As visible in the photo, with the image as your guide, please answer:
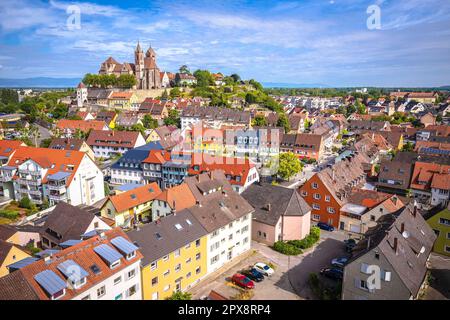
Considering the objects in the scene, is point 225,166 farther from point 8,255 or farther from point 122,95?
point 122,95

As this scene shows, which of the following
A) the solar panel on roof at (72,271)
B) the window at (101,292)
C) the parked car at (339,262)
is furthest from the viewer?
the parked car at (339,262)

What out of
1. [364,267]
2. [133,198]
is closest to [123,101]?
[133,198]

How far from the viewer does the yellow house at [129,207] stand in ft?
132

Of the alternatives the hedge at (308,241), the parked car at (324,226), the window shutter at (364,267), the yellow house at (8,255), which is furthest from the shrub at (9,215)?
the window shutter at (364,267)

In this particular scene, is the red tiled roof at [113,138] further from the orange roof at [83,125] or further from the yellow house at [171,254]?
the yellow house at [171,254]

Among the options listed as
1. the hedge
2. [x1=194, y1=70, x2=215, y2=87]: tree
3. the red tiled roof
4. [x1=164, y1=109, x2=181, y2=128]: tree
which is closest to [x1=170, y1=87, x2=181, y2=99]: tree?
[x1=194, y1=70, x2=215, y2=87]: tree

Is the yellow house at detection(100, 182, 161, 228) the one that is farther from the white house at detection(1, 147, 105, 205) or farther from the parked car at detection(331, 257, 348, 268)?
the parked car at detection(331, 257, 348, 268)

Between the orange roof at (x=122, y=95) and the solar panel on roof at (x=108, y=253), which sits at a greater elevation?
the orange roof at (x=122, y=95)

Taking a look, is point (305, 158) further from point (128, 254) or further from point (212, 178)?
point (128, 254)

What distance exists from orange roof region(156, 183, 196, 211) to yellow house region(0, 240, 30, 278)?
14735mm

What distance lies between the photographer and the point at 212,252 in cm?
3145

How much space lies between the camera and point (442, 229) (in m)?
34.7

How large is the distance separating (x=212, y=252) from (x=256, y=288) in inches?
216

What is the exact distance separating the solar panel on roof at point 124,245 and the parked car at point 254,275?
1193cm
